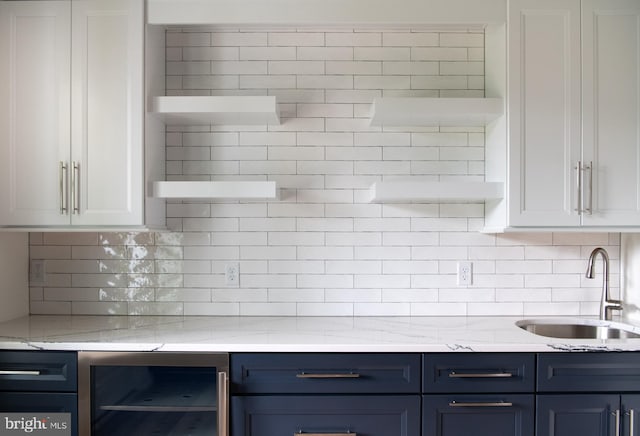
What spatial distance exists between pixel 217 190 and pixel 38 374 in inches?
40.5

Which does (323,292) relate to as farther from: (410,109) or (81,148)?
(81,148)

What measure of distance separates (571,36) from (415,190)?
96cm

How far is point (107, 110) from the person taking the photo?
7.48ft

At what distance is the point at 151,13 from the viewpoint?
7.55 ft

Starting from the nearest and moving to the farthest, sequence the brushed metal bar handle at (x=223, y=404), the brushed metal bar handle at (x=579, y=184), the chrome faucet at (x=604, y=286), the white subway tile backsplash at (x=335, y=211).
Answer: the brushed metal bar handle at (x=223, y=404) < the brushed metal bar handle at (x=579, y=184) < the chrome faucet at (x=604, y=286) < the white subway tile backsplash at (x=335, y=211)

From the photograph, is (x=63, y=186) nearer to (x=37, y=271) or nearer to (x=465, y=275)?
(x=37, y=271)

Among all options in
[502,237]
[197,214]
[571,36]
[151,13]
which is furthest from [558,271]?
[151,13]

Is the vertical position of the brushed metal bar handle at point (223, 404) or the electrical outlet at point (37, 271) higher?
the electrical outlet at point (37, 271)

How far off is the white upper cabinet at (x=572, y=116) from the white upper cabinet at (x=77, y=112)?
169 cm

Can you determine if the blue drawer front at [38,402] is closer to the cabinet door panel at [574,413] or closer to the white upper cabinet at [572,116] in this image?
the cabinet door panel at [574,413]

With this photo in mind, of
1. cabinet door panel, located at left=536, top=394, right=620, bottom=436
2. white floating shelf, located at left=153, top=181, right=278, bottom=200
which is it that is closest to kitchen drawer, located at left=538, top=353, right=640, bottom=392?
cabinet door panel, located at left=536, top=394, right=620, bottom=436

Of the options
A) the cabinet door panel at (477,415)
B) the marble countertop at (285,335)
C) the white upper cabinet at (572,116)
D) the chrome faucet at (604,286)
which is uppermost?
the white upper cabinet at (572,116)

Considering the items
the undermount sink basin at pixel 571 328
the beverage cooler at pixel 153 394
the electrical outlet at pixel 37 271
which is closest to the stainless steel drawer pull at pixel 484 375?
the undermount sink basin at pixel 571 328

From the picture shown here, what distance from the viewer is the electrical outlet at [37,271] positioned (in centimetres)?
264
